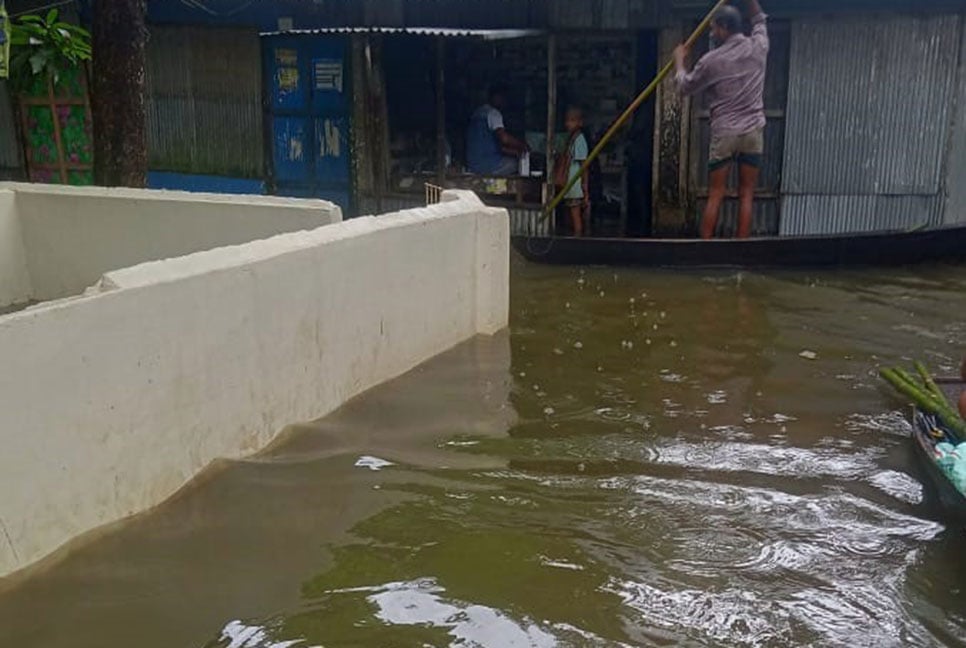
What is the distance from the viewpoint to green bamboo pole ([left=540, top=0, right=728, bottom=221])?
973 centimetres

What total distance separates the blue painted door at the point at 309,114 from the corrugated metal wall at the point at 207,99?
0.24 meters

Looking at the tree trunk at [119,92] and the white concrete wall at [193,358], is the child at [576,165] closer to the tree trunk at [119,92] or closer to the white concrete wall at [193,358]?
the tree trunk at [119,92]

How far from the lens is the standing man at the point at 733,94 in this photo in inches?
382

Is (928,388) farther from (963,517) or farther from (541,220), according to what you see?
(541,220)

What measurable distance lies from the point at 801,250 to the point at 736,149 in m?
1.28

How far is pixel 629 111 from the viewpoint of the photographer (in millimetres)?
10125

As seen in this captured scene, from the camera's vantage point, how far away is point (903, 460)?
520 cm

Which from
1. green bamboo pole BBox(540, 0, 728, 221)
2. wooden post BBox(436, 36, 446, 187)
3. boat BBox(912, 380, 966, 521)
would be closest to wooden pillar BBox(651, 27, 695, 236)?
green bamboo pole BBox(540, 0, 728, 221)

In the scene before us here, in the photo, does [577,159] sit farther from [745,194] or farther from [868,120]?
[868,120]

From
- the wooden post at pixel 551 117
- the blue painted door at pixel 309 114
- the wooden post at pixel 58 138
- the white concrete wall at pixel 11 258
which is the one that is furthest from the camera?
the wooden post at pixel 58 138

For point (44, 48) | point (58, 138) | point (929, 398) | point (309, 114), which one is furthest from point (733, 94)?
point (58, 138)

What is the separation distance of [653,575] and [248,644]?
5.13 ft

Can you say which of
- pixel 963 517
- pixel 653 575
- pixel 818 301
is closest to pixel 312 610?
pixel 653 575

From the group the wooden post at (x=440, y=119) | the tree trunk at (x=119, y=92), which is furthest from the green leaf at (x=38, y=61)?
the wooden post at (x=440, y=119)
